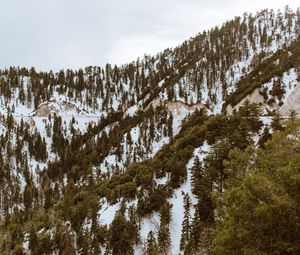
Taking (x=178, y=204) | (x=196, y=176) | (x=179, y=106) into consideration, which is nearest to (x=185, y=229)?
(x=178, y=204)

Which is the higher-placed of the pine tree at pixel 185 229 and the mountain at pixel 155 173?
the mountain at pixel 155 173

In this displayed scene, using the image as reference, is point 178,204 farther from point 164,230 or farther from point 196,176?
Result: point 164,230

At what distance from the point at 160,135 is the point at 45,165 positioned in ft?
197

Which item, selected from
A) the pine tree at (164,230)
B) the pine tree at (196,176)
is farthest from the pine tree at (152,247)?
the pine tree at (196,176)

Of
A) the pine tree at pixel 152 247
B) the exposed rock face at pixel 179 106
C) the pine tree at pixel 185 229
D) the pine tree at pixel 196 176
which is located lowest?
the pine tree at pixel 152 247

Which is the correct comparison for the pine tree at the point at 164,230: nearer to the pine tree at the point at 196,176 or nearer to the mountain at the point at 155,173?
the mountain at the point at 155,173

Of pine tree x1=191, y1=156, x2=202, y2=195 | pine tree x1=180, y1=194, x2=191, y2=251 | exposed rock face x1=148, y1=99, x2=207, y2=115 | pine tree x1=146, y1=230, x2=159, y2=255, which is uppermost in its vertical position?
exposed rock face x1=148, y1=99, x2=207, y2=115

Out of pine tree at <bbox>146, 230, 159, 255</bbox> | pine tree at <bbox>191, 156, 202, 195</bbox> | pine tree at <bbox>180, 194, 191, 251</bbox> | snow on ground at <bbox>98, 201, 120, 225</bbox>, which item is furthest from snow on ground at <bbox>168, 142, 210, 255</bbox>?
snow on ground at <bbox>98, 201, 120, 225</bbox>

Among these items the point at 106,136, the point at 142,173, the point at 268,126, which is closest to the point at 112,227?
the point at 142,173

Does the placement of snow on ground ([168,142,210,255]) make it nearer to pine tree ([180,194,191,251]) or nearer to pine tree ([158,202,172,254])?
pine tree ([158,202,172,254])

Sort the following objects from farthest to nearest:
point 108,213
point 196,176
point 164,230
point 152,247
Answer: point 108,213 → point 196,176 → point 164,230 → point 152,247

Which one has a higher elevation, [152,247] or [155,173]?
[155,173]

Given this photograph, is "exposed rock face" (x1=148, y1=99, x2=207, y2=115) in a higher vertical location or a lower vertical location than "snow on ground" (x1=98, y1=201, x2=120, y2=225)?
higher

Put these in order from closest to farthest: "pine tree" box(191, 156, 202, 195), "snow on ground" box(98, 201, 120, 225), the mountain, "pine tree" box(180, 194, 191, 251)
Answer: the mountain → "pine tree" box(180, 194, 191, 251) → "pine tree" box(191, 156, 202, 195) → "snow on ground" box(98, 201, 120, 225)
